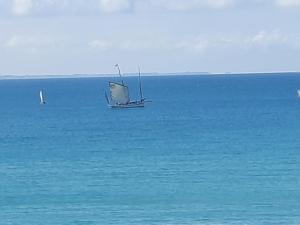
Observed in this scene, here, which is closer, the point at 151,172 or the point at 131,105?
the point at 151,172

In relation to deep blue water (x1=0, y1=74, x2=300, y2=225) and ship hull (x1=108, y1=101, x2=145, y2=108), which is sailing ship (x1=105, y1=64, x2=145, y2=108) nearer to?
ship hull (x1=108, y1=101, x2=145, y2=108)

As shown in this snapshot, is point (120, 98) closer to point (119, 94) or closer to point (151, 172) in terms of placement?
point (119, 94)

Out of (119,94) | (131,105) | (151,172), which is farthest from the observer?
(119,94)

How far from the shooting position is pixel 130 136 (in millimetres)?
102750

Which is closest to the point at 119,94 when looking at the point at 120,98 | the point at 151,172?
the point at 120,98

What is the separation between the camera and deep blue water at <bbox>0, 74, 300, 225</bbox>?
54156 millimetres

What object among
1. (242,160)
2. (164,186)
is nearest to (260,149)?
(242,160)

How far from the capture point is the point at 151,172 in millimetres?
70438

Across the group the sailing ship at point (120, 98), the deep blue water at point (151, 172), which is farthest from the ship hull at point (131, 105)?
the deep blue water at point (151, 172)

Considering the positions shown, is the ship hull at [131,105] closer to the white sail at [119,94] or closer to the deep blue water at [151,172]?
the white sail at [119,94]

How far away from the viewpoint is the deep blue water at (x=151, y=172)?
54.2 metres

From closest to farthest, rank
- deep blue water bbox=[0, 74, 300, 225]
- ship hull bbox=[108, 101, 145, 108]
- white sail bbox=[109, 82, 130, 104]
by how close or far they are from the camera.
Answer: deep blue water bbox=[0, 74, 300, 225]
ship hull bbox=[108, 101, 145, 108]
white sail bbox=[109, 82, 130, 104]

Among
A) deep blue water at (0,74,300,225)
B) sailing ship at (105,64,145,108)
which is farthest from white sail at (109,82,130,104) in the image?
deep blue water at (0,74,300,225)

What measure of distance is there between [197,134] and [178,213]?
51.2 m
